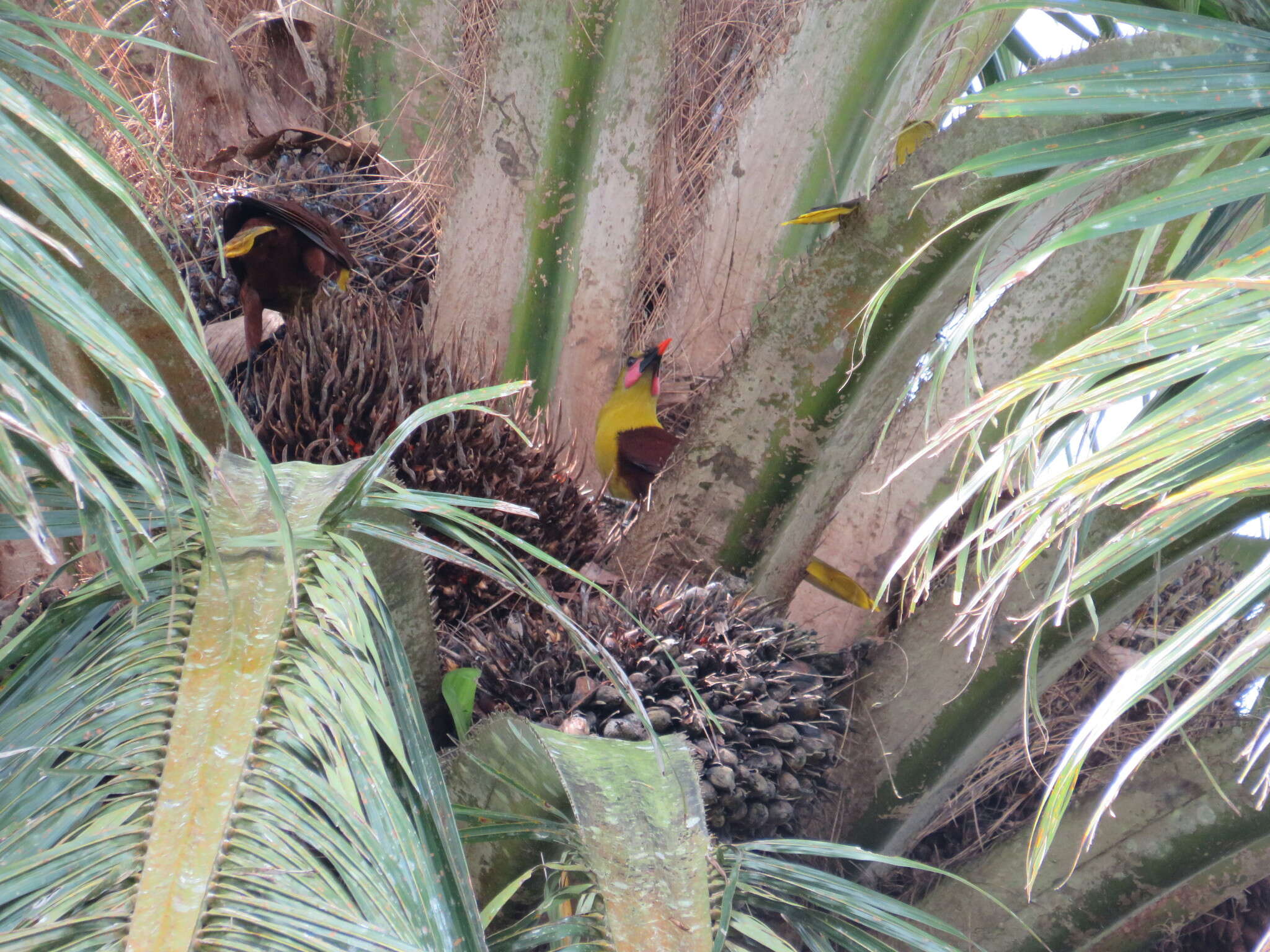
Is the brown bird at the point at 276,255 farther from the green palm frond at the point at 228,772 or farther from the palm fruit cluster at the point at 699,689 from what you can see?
the green palm frond at the point at 228,772

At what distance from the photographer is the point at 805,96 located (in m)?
2.20

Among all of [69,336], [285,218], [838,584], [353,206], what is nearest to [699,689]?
[838,584]

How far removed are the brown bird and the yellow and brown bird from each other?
69 cm

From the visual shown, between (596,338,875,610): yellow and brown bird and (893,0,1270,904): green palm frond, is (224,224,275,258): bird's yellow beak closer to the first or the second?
(596,338,875,610): yellow and brown bird

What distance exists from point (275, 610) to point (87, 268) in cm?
69

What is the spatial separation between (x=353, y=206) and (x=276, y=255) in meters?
0.49

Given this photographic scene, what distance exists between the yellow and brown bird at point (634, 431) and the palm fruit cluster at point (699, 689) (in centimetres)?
83

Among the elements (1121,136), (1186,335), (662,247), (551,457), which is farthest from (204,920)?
(662,247)

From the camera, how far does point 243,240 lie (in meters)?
1.87

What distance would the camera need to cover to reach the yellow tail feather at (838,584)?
201 centimetres

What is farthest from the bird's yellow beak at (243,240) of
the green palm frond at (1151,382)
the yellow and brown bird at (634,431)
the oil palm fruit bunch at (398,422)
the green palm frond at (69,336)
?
the green palm frond at (1151,382)

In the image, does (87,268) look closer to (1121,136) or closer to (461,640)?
(461,640)

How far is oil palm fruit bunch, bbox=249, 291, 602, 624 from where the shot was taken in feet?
5.59

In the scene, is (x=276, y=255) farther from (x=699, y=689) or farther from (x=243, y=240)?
(x=699, y=689)
